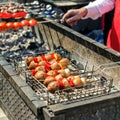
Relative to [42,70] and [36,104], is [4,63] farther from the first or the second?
[36,104]

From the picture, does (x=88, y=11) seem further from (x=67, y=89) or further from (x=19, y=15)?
(x=19, y=15)

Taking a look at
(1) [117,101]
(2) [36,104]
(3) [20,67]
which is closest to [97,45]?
(3) [20,67]

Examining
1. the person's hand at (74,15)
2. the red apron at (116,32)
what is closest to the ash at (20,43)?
the person's hand at (74,15)

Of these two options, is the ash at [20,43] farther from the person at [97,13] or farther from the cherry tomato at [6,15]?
the person at [97,13]

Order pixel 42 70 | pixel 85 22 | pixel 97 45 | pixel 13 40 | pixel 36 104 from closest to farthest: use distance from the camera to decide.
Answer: pixel 36 104
pixel 42 70
pixel 97 45
pixel 13 40
pixel 85 22

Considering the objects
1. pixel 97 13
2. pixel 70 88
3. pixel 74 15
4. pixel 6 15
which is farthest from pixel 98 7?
pixel 6 15

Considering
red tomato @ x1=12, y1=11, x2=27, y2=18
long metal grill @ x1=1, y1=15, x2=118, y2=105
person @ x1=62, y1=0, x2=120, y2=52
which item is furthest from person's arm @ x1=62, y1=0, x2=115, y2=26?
red tomato @ x1=12, y1=11, x2=27, y2=18

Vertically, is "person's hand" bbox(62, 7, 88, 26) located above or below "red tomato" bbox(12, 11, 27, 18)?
above

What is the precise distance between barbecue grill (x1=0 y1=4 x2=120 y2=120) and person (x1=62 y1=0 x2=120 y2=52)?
0.76ft

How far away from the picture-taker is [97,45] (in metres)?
4.61

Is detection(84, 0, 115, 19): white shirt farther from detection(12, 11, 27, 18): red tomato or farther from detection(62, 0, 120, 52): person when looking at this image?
detection(12, 11, 27, 18): red tomato

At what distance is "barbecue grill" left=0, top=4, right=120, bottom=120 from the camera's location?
3266 mm

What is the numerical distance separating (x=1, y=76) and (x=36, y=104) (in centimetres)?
146

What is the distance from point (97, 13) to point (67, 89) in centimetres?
129
